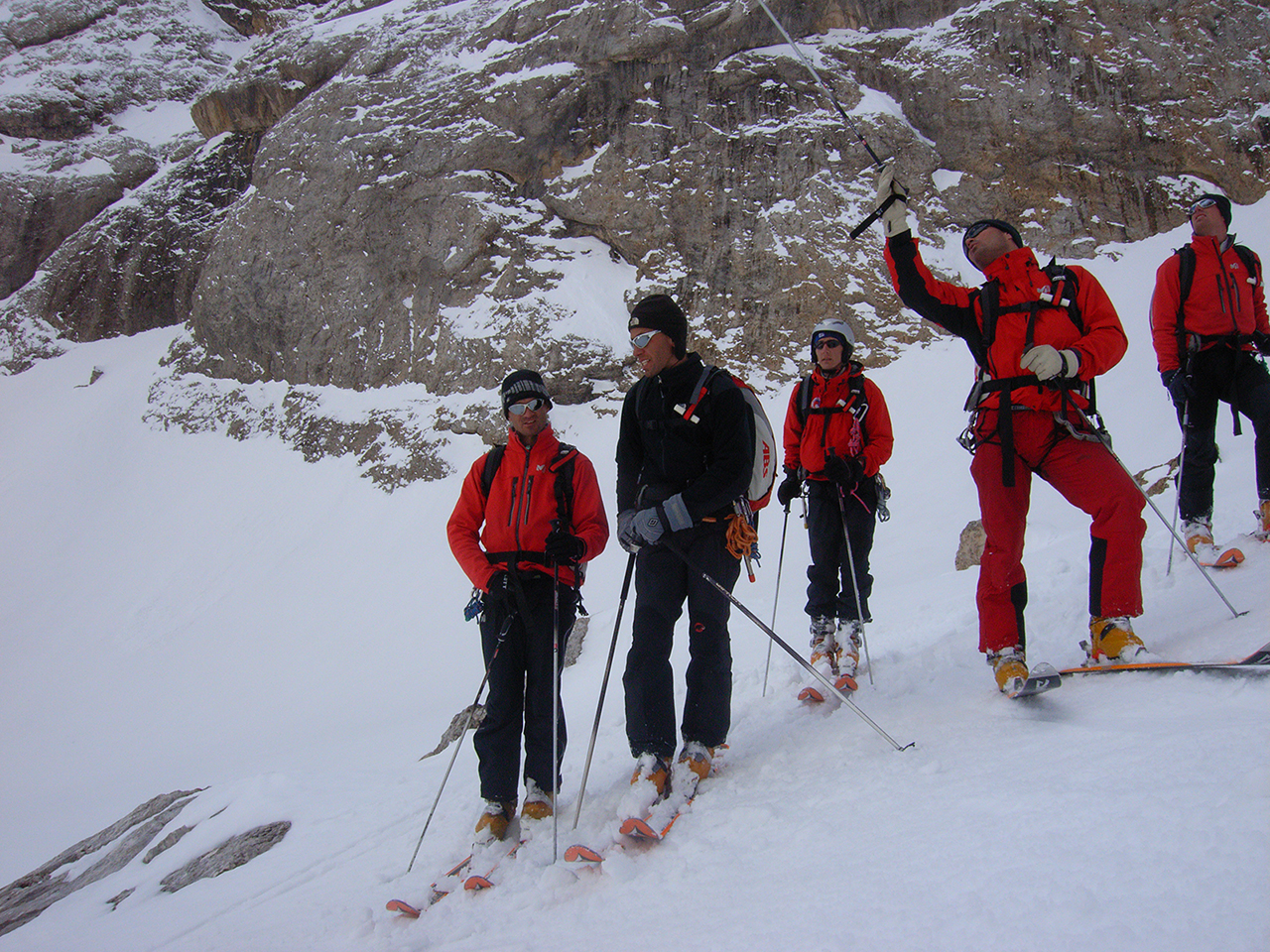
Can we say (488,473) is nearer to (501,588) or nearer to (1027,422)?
(501,588)

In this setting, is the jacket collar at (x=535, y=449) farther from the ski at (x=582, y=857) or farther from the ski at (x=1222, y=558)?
the ski at (x=1222, y=558)

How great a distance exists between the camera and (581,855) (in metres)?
2.35

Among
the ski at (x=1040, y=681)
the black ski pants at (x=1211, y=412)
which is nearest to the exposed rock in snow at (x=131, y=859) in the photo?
the ski at (x=1040, y=681)

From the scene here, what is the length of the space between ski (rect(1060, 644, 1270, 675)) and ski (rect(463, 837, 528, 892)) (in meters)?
2.44

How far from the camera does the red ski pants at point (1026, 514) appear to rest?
279 cm

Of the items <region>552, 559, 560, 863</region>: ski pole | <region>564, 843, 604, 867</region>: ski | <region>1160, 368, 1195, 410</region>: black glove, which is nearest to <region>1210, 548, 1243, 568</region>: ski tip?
<region>1160, 368, 1195, 410</region>: black glove

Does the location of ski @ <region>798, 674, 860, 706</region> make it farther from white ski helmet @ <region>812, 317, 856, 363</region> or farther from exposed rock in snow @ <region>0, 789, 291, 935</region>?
exposed rock in snow @ <region>0, 789, 291, 935</region>

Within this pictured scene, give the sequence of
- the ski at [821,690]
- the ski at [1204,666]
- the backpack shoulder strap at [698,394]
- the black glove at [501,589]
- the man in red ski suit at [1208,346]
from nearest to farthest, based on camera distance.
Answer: the ski at [1204,666]
the backpack shoulder strap at [698,394]
the black glove at [501,589]
the ski at [821,690]
the man in red ski suit at [1208,346]

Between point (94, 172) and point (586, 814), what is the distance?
117 ft

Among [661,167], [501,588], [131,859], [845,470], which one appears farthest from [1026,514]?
[661,167]

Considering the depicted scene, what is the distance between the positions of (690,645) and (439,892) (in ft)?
4.55

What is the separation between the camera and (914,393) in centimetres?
1477

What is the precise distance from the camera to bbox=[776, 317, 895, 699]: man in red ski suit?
427 cm

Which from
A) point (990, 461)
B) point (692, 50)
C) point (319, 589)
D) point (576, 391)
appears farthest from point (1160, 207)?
point (319, 589)
